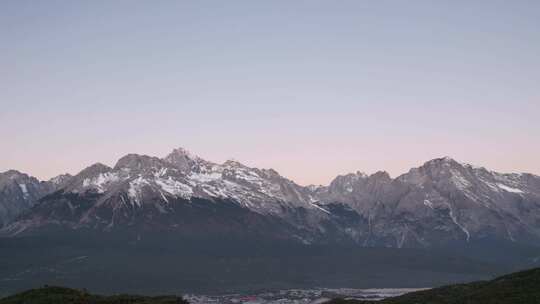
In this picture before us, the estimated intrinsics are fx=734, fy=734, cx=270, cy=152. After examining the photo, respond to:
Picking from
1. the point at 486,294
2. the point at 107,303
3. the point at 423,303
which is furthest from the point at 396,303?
the point at 107,303

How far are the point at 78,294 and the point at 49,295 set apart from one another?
290 inches

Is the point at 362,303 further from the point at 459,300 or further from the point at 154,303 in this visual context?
the point at 154,303

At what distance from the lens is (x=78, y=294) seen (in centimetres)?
18225

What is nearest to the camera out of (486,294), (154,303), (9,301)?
(154,303)

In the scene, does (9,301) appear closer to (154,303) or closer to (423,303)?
(154,303)

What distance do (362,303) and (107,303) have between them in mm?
A: 69501

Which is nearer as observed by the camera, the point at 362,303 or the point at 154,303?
the point at 154,303

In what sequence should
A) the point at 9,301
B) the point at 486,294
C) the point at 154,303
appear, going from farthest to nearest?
the point at 486,294
the point at 9,301
the point at 154,303

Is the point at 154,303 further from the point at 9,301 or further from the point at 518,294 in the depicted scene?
the point at 518,294

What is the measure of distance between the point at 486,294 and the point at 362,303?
107 feet

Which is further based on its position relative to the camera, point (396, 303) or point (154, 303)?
point (396, 303)

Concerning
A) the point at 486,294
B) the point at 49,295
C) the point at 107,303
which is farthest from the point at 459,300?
the point at 49,295

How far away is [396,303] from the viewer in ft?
654

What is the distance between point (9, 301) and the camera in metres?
176
